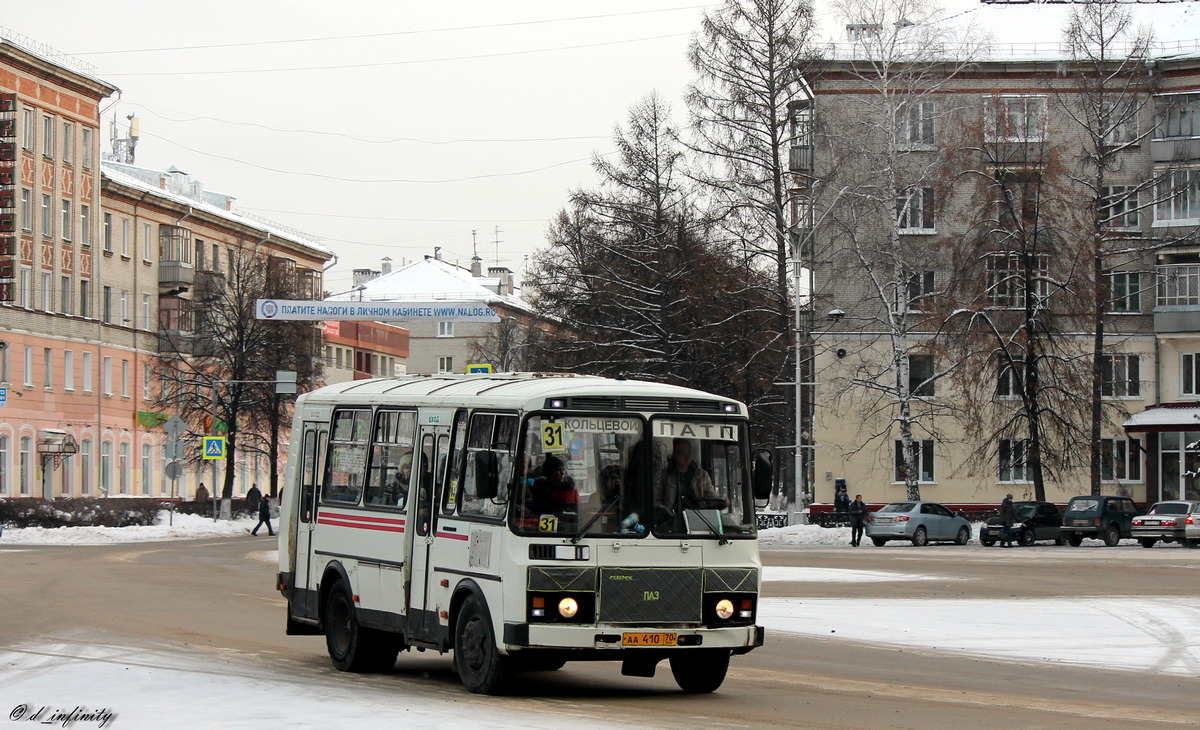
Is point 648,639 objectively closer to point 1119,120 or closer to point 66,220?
point 1119,120

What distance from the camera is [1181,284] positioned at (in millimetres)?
63281

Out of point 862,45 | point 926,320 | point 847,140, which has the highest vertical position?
point 862,45

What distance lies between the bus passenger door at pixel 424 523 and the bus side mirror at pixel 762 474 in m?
2.66

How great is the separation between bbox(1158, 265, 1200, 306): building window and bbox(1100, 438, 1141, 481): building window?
5.52 m

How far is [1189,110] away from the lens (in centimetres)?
6269

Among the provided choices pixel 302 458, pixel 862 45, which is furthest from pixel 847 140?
pixel 302 458

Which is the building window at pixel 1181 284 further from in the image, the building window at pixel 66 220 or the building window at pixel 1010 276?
the building window at pixel 66 220

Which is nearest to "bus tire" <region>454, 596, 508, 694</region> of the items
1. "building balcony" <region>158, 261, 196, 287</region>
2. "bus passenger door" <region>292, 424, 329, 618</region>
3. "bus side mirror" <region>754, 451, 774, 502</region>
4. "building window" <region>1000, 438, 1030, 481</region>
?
"bus side mirror" <region>754, 451, 774, 502</region>

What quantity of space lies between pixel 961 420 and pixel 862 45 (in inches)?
528

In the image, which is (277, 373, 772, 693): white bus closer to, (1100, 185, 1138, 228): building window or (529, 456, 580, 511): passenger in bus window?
(529, 456, 580, 511): passenger in bus window

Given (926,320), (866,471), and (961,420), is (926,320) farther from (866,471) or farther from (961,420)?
(866,471)

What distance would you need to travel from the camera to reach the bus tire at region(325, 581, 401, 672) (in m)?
15.4

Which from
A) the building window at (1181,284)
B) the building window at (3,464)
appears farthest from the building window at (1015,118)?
the building window at (3,464)

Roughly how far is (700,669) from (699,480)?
1.61m
